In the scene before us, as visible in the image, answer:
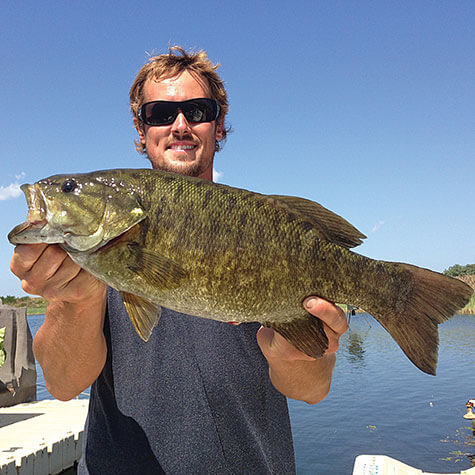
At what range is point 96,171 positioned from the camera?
8.68ft

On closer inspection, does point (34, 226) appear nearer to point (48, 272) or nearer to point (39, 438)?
point (48, 272)

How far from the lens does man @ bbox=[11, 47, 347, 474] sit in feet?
10.3

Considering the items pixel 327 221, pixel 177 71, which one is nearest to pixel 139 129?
pixel 177 71

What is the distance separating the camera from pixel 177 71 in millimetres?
4379

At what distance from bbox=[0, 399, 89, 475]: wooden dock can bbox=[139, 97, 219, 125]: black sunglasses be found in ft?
26.6

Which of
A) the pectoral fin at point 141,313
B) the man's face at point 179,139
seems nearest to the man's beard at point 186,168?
the man's face at point 179,139

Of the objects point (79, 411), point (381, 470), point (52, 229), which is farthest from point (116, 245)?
point (79, 411)

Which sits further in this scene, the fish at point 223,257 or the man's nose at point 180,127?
the man's nose at point 180,127

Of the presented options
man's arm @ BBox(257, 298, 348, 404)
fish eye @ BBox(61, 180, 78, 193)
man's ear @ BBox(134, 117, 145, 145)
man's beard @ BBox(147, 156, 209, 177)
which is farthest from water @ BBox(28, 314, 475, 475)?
fish eye @ BBox(61, 180, 78, 193)

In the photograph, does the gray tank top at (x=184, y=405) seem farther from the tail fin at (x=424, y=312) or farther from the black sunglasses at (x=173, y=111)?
the black sunglasses at (x=173, y=111)

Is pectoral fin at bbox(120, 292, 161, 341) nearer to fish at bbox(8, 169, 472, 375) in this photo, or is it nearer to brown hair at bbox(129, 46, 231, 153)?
fish at bbox(8, 169, 472, 375)

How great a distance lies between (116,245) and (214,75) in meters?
2.91

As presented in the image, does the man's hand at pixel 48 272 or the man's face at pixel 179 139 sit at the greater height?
the man's face at pixel 179 139

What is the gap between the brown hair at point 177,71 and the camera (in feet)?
14.4
